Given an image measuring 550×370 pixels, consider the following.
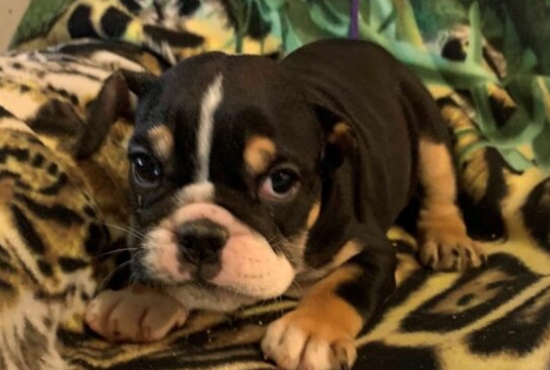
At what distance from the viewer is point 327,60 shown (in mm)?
2215

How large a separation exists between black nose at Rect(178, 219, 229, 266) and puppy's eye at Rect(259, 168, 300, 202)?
14cm

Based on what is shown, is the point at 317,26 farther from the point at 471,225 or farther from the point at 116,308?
the point at 116,308

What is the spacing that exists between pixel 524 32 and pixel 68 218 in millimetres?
1427

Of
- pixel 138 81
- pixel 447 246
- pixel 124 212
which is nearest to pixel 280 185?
pixel 138 81

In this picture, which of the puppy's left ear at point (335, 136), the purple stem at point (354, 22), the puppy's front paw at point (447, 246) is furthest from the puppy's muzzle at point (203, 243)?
the purple stem at point (354, 22)

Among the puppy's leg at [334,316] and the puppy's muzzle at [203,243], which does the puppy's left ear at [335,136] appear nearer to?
the puppy's leg at [334,316]

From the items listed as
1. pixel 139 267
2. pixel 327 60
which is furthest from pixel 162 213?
pixel 327 60

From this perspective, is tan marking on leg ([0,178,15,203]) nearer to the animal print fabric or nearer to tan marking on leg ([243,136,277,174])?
the animal print fabric

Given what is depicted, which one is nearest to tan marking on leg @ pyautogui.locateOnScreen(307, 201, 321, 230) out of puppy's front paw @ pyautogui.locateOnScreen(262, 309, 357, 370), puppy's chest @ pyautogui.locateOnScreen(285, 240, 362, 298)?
puppy's chest @ pyautogui.locateOnScreen(285, 240, 362, 298)

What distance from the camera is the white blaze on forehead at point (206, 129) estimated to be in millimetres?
1570

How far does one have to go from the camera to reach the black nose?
1503 millimetres

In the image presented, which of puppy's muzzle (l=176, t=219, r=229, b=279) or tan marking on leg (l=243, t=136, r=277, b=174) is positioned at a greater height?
tan marking on leg (l=243, t=136, r=277, b=174)

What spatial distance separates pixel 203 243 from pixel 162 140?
221 millimetres

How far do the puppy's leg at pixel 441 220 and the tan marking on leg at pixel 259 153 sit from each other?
0.67 metres
